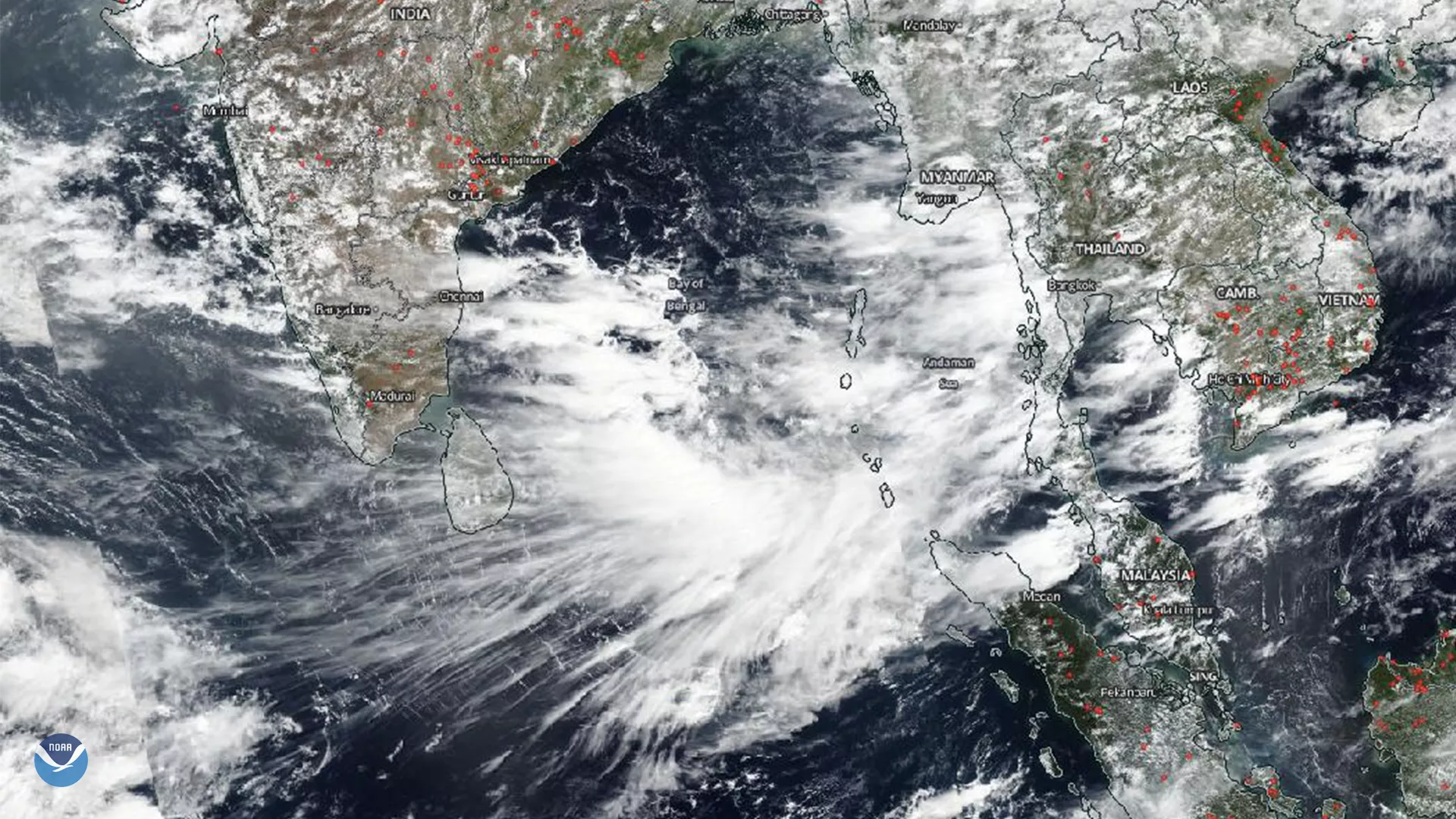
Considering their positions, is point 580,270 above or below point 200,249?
below

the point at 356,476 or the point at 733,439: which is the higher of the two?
the point at 356,476

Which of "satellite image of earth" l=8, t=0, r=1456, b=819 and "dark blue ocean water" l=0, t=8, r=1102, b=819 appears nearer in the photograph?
"satellite image of earth" l=8, t=0, r=1456, b=819

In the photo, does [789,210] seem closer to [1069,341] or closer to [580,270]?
[580,270]

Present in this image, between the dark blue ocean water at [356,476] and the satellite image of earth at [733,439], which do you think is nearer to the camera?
the satellite image of earth at [733,439]

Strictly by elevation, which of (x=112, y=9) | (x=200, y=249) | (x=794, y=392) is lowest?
(x=794, y=392)

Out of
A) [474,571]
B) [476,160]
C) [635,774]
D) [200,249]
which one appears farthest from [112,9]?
[635,774]

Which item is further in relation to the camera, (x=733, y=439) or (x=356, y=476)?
(x=356, y=476)
